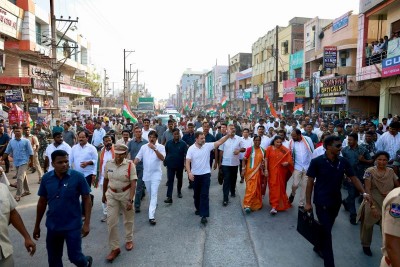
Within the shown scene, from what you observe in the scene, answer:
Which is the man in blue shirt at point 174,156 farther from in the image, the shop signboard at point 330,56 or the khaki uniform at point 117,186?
the shop signboard at point 330,56

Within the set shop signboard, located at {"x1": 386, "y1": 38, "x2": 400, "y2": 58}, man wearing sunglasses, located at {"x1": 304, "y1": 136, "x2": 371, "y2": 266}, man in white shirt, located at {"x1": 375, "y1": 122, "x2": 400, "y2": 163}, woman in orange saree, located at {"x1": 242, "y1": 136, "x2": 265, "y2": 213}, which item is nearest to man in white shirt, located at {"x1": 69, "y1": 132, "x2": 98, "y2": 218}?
woman in orange saree, located at {"x1": 242, "y1": 136, "x2": 265, "y2": 213}

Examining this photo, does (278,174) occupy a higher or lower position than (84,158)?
lower

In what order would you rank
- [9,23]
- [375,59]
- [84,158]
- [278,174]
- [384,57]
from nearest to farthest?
[84,158] < [278,174] < [384,57] < [375,59] < [9,23]

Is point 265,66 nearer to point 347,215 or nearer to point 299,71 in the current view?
point 299,71

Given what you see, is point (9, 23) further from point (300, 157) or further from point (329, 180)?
point (329, 180)

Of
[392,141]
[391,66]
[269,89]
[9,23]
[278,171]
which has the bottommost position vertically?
[278,171]

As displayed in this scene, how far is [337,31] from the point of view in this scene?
25.1 metres

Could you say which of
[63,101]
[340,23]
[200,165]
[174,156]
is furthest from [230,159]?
[340,23]

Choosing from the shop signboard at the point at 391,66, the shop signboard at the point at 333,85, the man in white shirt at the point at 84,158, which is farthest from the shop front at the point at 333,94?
the man in white shirt at the point at 84,158

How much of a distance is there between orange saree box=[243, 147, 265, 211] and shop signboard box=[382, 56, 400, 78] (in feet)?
34.9

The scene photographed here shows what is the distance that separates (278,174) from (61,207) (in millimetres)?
4437

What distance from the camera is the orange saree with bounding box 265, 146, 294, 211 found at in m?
6.80

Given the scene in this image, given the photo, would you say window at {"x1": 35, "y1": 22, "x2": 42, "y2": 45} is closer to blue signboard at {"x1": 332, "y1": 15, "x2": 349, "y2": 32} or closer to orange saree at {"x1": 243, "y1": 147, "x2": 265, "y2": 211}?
blue signboard at {"x1": 332, "y1": 15, "x2": 349, "y2": 32}

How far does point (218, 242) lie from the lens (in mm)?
5281
